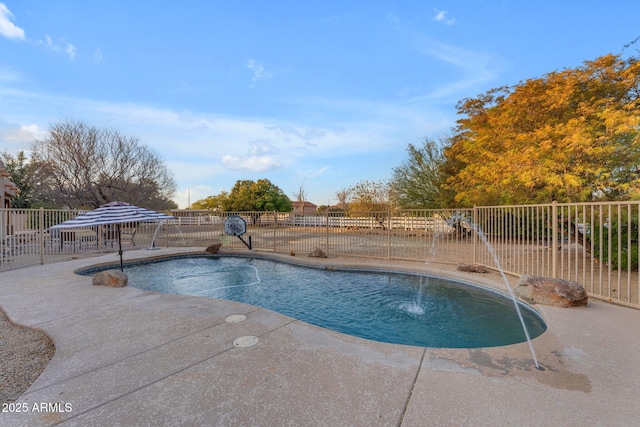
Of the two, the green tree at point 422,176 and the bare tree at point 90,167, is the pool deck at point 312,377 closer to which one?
the green tree at point 422,176

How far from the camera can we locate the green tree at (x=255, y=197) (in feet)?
104

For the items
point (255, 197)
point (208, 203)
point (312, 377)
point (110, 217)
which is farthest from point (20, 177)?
point (312, 377)

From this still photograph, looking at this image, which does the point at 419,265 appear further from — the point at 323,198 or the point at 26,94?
the point at 323,198

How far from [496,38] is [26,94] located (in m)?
16.4

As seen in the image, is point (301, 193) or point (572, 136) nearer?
point (572, 136)

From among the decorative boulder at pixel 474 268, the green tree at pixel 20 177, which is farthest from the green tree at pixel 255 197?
the decorative boulder at pixel 474 268

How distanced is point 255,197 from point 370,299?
27700 mm

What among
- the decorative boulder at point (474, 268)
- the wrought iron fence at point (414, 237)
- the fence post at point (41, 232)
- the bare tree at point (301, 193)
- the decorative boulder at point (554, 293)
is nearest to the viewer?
the decorative boulder at point (554, 293)

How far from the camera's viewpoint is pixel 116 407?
1982 millimetres

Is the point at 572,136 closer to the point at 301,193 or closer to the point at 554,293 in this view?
the point at 554,293

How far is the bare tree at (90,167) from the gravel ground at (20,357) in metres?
17.8

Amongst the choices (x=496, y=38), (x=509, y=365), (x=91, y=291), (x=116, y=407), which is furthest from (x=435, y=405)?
(x=496, y=38)

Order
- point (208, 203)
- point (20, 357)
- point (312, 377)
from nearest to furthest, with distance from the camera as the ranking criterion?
point (312, 377) < point (20, 357) < point (208, 203)

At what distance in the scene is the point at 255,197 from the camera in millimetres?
31828
